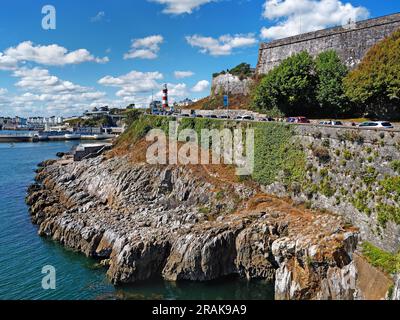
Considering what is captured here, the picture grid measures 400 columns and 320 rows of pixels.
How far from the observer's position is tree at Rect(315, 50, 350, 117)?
43.4m

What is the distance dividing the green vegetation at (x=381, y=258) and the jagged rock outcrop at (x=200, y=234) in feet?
3.19

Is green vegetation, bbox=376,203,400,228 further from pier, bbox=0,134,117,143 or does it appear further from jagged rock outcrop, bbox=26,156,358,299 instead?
pier, bbox=0,134,117,143

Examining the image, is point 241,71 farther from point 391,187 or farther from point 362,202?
point 391,187

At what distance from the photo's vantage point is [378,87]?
36469mm

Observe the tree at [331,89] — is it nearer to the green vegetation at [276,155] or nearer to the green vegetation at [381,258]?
the green vegetation at [276,155]

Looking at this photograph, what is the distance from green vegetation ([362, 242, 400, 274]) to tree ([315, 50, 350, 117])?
2399 centimetres

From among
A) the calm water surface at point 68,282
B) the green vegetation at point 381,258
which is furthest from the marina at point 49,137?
the green vegetation at point 381,258

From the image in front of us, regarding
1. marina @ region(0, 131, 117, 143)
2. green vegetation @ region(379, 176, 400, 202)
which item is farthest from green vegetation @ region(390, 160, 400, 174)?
marina @ region(0, 131, 117, 143)

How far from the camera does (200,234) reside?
2736 centimetres

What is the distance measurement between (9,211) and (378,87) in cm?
4178

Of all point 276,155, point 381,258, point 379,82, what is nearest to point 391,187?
point 381,258

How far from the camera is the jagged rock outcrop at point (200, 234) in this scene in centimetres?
2273
